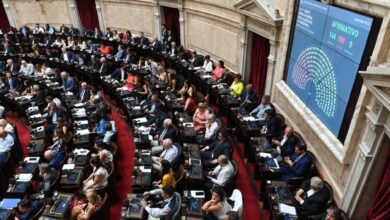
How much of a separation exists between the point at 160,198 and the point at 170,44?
27.5 feet

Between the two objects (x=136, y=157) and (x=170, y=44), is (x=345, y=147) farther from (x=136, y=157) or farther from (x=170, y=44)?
(x=170, y=44)

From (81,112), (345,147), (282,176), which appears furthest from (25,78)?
(345,147)

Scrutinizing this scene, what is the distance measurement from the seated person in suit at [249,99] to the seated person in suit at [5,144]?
5.28 metres

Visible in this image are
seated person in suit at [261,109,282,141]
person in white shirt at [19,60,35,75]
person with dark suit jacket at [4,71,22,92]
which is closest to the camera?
seated person in suit at [261,109,282,141]

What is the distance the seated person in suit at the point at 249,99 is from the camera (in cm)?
801

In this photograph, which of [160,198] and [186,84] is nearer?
[160,198]

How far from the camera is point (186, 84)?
8992mm

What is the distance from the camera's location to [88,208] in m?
4.84

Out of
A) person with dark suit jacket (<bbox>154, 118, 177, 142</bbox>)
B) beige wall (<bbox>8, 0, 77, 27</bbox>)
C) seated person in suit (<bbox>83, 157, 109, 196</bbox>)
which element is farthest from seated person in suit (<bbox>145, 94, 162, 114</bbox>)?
beige wall (<bbox>8, 0, 77, 27</bbox>)

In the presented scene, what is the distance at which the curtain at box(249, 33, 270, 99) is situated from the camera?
859cm

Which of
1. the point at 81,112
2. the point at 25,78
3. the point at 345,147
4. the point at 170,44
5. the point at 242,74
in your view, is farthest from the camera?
the point at 170,44

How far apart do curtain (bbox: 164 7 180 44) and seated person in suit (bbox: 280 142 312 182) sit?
28.6ft

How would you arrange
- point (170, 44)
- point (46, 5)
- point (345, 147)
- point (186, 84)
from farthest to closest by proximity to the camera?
point (46, 5), point (170, 44), point (186, 84), point (345, 147)

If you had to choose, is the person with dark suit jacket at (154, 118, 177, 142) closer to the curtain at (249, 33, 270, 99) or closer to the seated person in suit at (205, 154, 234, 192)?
the seated person in suit at (205, 154, 234, 192)
